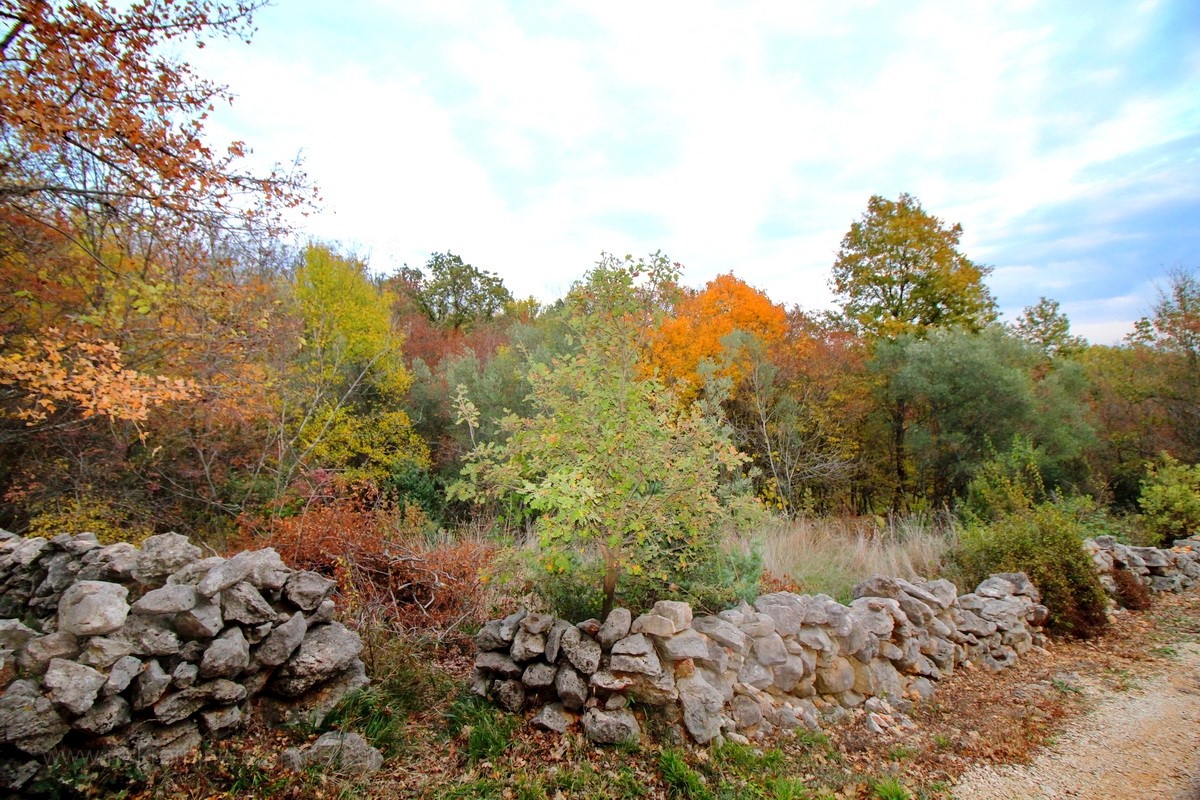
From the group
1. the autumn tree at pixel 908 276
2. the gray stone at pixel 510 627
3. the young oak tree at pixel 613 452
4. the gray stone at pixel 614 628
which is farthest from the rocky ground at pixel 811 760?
the autumn tree at pixel 908 276

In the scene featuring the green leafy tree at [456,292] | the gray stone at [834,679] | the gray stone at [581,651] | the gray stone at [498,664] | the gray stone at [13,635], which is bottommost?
the gray stone at [834,679]

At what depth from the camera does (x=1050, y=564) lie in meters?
5.95

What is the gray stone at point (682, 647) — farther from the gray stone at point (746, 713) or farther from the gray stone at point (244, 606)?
the gray stone at point (244, 606)

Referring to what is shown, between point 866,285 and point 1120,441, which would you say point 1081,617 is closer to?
point 1120,441

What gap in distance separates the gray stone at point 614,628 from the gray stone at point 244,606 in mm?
2001

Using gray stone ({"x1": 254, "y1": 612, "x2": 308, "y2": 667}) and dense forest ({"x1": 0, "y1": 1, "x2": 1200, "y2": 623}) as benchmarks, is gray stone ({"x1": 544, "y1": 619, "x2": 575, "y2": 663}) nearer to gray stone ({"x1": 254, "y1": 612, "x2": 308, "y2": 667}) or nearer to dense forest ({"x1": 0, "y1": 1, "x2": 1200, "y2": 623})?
dense forest ({"x1": 0, "y1": 1, "x2": 1200, "y2": 623})

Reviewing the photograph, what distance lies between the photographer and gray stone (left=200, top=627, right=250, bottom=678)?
9.59 ft

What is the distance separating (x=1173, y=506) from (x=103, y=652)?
1302cm

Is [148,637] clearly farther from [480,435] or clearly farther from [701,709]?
[480,435]

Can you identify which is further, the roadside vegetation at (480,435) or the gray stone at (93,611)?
the roadside vegetation at (480,435)

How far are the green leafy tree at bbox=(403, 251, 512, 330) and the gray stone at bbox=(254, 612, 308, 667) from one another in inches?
868

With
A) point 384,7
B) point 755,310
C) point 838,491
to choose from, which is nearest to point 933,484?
point 838,491

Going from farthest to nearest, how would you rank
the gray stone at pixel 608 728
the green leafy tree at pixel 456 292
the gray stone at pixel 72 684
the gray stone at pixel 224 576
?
the green leafy tree at pixel 456 292, the gray stone at pixel 608 728, the gray stone at pixel 224 576, the gray stone at pixel 72 684

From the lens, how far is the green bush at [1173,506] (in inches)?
338
